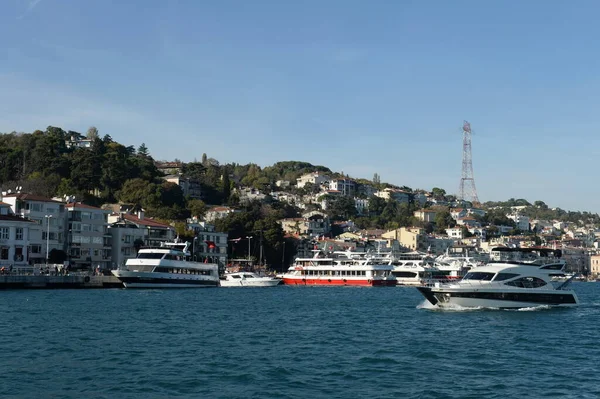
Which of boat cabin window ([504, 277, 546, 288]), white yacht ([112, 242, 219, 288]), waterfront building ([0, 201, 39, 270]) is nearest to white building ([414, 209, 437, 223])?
white yacht ([112, 242, 219, 288])

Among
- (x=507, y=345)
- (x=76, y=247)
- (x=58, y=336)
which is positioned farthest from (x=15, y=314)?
(x=76, y=247)

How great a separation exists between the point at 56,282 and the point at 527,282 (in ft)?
133

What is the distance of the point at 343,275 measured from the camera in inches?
3782

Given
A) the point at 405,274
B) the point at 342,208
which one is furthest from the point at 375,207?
the point at 405,274

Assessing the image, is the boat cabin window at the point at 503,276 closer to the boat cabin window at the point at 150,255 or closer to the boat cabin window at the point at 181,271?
the boat cabin window at the point at 181,271

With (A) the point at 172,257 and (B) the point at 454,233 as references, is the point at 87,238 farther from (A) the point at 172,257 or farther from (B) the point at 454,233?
(B) the point at 454,233

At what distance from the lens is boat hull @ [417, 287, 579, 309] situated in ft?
144

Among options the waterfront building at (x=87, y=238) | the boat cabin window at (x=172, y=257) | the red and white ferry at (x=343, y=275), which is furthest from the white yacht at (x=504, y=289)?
the red and white ferry at (x=343, y=275)

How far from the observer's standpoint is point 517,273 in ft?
147

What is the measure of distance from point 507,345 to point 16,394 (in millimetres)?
19761

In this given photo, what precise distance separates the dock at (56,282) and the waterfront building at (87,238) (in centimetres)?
1135

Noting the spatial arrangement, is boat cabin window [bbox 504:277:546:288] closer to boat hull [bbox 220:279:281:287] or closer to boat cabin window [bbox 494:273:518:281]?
boat cabin window [bbox 494:273:518:281]

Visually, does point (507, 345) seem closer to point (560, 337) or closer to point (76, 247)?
point (560, 337)

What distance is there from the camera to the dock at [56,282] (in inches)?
2424
